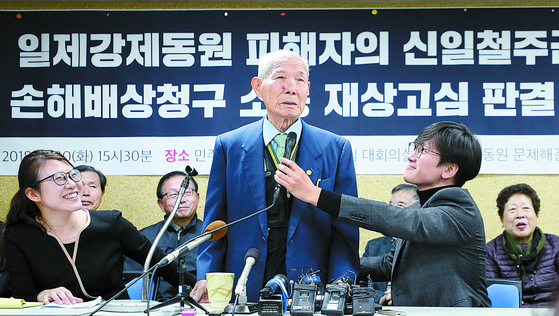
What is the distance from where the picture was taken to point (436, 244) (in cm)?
187

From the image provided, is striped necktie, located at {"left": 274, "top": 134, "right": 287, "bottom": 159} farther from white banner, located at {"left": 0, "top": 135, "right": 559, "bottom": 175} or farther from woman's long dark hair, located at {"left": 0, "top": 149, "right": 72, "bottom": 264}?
white banner, located at {"left": 0, "top": 135, "right": 559, "bottom": 175}

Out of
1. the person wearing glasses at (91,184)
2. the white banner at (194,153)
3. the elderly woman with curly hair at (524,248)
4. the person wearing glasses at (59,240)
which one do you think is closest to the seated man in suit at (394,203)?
the white banner at (194,153)

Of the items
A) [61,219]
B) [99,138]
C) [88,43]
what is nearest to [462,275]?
[61,219]

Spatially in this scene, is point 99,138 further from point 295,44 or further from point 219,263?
point 219,263

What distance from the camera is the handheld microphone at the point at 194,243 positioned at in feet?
4.92

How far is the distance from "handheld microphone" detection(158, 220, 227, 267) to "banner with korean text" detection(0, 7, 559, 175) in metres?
2.29

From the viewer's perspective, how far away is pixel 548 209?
13.2 ft

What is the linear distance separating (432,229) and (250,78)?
249 centimetres

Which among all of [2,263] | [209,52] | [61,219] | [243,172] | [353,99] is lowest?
[2,263]

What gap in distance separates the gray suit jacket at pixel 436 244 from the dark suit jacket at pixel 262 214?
0.65 ft

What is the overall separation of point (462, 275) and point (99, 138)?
3034 mm

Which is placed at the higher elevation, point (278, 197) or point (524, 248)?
point (278, 197)

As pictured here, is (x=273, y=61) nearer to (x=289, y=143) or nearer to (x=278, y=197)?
(x=289, y=143)

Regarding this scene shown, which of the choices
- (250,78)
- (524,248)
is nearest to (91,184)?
(250,78)
